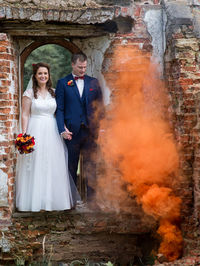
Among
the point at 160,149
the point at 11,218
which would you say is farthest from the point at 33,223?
the point at 160,149

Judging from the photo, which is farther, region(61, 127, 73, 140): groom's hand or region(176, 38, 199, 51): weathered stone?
region(61, 127, 73, 140): groom's hand

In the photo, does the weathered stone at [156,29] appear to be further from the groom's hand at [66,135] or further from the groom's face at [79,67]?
the groom's hand at [66,135]

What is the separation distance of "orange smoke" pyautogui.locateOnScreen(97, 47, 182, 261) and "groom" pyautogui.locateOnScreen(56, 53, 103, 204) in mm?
195

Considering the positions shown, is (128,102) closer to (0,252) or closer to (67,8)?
(67,8)

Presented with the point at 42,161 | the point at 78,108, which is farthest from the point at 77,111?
the point at 42,161

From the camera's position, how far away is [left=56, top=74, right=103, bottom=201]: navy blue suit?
489 cm

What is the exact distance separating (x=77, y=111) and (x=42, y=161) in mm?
857

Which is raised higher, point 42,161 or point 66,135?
point 66,135

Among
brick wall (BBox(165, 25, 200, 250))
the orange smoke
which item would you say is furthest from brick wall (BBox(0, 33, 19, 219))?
brick wall (BBox(165, 25, 200, 250))

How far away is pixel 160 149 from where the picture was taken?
477cm

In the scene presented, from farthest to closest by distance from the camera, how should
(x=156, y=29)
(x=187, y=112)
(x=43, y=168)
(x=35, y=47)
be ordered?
(x=35, y=47) < (x=156, y=29) < (x=43, y=168) < (x=187, y=112)

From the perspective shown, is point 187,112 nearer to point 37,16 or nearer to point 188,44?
point 188,44

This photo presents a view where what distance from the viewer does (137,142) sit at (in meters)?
4.92

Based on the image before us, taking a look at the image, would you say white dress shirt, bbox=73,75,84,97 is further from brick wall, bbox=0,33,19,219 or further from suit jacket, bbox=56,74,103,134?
brick wall, bbox=0,33,19,219
